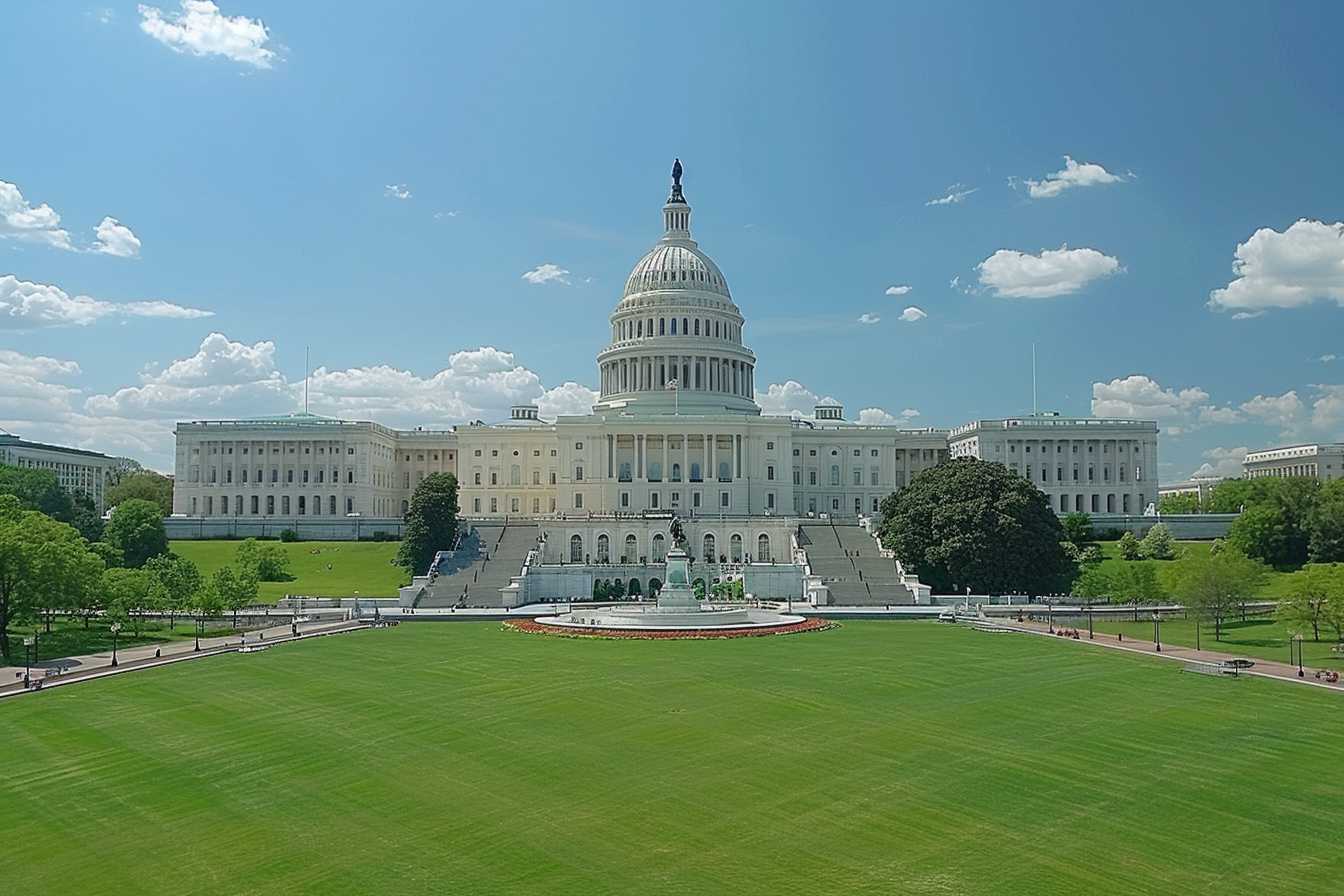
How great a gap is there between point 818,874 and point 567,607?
211ft

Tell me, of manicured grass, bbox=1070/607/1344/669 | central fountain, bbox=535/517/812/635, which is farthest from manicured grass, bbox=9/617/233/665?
manicured grass, bbox=1070/607/1344/669

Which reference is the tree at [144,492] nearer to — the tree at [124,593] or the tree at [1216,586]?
the tree at [124,593]

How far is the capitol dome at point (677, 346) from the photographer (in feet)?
484

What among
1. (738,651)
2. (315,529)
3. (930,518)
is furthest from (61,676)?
(315,529)

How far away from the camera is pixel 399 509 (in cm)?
16950

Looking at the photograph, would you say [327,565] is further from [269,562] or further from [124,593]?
[124,593]

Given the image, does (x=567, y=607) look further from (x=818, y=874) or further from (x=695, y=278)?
(x=695, y=278)

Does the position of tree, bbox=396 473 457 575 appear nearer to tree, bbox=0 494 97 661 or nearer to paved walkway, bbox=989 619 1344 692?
→ tree, bbox=0 494 97 661

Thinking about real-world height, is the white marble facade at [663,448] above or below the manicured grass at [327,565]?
above

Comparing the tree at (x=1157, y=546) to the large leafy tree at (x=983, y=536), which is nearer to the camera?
the large leafy tree at (x=983, y=536)

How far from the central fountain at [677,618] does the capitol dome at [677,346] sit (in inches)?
2735

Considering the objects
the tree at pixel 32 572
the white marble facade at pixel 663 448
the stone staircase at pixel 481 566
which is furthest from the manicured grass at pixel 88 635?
the white marble facade at pixel 663 448

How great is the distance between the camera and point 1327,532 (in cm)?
10212

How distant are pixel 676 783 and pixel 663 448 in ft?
347
